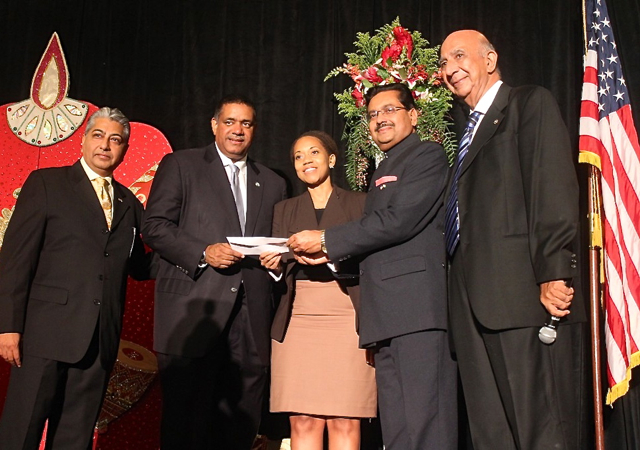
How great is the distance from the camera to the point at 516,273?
212cm

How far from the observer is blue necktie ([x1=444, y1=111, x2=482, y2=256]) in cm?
240

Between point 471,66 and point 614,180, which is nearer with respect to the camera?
point 471,66

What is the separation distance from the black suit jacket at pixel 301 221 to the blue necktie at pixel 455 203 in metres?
0.61

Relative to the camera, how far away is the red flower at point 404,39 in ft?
11.9

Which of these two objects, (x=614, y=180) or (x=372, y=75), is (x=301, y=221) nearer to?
(x=372, y=75)

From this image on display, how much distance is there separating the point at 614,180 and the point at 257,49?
2.35m

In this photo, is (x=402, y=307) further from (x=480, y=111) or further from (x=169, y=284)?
(x=169, y=284)

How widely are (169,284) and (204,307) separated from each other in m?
0.20

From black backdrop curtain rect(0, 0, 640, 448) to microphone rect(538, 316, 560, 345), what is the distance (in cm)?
213

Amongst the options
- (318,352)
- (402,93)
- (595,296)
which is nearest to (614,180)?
(595,296)

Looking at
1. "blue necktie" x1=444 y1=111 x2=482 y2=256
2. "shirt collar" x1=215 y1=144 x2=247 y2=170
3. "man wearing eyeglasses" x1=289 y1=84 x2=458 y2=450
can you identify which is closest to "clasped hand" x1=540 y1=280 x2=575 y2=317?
"blue necktie" x1=444 y1=111 x2=482 y2=256

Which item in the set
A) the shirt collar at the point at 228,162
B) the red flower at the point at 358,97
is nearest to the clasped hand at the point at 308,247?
the shirt collar at the point at 228,162

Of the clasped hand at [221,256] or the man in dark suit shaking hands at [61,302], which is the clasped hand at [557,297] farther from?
the man in dark suit shaking hands at [61,302]

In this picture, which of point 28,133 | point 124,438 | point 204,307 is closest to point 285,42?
point 28,133
